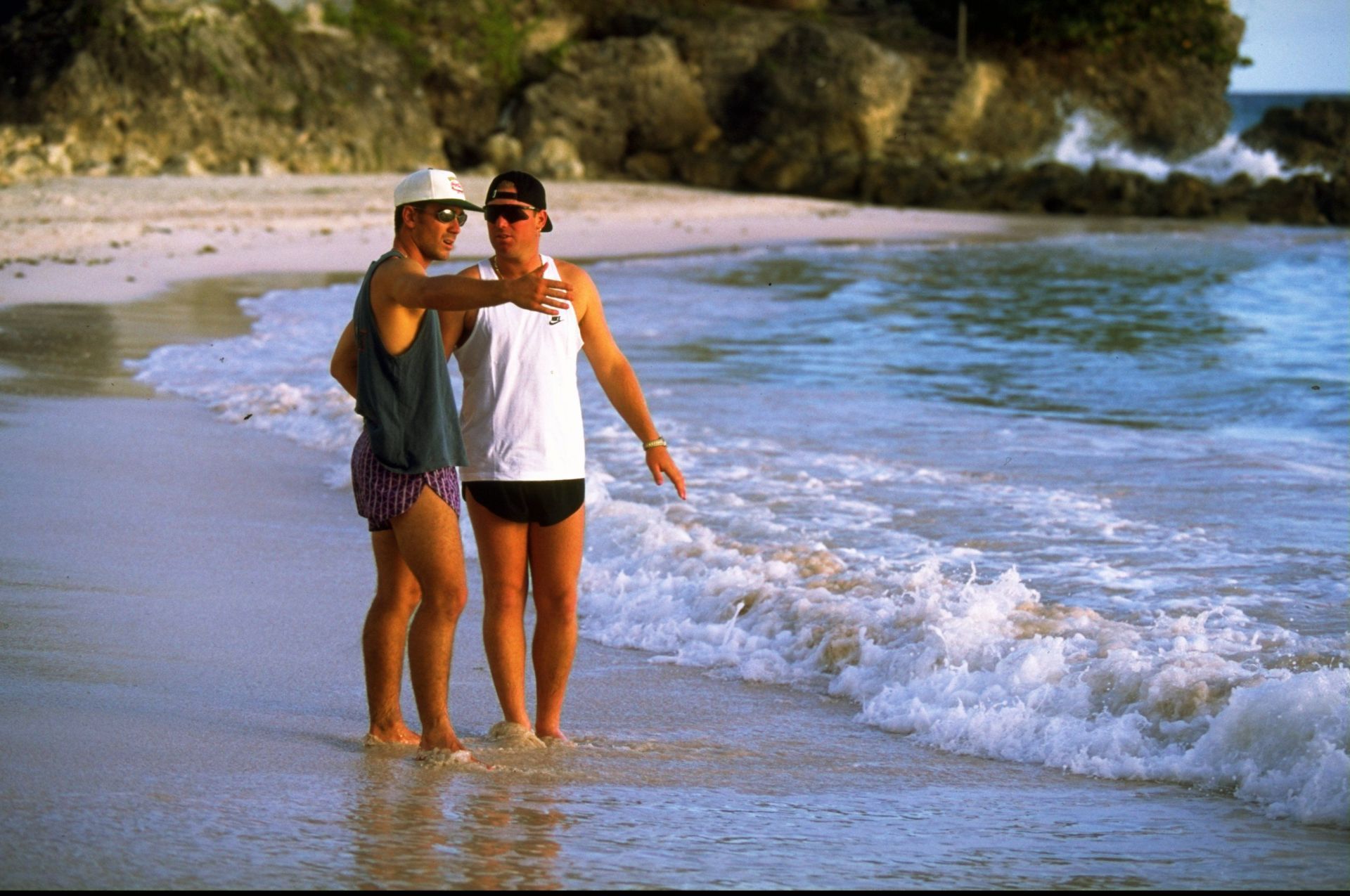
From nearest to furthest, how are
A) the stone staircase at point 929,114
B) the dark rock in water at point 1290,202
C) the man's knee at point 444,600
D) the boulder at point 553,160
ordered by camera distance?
the man's knee at point 444,600 → the boulder at point 553,160 → the dark rock in water at point 1290,202 → the stone staircase at point 929,114

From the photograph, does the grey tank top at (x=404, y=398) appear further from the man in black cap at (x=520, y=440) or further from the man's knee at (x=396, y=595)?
the man's knee at (x=396, y=595)

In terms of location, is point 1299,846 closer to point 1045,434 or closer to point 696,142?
point 1045,434

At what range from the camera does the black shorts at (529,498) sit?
154 inches

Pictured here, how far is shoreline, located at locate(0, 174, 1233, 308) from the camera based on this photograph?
48.5 ft

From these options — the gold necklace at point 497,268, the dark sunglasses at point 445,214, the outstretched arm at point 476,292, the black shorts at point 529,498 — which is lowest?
the black shorts at point 529,498

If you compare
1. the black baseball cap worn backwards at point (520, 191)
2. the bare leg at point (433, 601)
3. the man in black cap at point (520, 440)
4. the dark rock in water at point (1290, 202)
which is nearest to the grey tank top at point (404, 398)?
the bare leg at point (433, 601)

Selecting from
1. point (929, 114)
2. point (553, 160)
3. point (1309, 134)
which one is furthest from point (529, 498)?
point (1309, 134)

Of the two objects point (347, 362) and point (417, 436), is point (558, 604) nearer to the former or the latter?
point (417, 436)

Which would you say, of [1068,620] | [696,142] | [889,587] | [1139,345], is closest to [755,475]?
[889,587]

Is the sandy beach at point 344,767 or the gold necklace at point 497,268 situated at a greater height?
the gold necklace at point 497,268

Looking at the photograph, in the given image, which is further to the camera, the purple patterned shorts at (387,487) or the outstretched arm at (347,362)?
the outstretched arm at (347,362)

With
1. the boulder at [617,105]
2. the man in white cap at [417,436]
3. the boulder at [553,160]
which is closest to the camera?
the man in white cap at [417,436]

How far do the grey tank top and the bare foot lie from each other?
2.35 ft

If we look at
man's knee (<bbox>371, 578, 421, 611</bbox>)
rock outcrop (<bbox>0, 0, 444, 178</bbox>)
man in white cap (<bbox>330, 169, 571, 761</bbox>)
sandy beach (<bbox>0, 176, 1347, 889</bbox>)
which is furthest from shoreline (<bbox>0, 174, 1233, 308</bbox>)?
man in white cap (<bbox>330, 169, 571, 761</bbox>)
